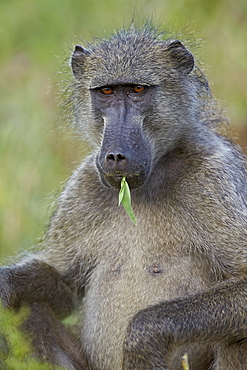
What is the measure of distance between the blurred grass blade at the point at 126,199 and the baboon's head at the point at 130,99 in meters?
0.04

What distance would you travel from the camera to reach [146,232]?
5.21 metres

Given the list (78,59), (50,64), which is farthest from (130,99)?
(50,64)

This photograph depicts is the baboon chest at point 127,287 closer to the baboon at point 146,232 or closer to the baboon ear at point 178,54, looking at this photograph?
the baboon at point 146,232

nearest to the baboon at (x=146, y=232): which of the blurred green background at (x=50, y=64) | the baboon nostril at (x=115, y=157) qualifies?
the baboon nostril at (x=115, y=157)

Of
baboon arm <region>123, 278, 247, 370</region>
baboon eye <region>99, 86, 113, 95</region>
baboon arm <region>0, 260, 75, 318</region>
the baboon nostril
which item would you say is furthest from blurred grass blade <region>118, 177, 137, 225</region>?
baboon arm <region>0, 260, 75, 318</region>

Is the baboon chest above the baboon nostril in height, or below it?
below

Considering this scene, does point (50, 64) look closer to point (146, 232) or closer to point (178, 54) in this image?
point (178, 54)

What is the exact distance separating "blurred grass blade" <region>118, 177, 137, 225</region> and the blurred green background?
309 cm

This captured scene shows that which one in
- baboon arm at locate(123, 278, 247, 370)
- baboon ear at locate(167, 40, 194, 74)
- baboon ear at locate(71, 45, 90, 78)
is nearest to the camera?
baboon arm at locate(123, 278, 247, 370)

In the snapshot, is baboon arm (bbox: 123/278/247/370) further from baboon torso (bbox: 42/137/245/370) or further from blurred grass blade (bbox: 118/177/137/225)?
blurred grass blade (bbox: 118/177/137/225)

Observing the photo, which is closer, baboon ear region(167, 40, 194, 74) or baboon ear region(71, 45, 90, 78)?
baboon ear region(167, 40, 194, 74)

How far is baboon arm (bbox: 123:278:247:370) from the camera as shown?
4609 millimetres

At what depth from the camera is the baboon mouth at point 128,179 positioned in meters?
4.78

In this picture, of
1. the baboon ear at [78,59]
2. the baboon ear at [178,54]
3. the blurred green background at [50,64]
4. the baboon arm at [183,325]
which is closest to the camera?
the baboon arm at [183,325]
